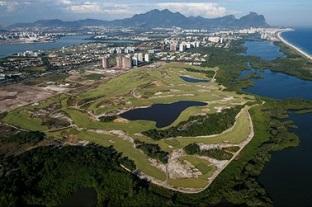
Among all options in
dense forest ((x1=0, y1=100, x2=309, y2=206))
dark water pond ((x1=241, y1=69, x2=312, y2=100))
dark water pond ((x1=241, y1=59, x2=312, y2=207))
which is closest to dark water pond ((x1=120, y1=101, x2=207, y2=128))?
dense forest ((x1=0, y1=100, x2=309, y2=206))

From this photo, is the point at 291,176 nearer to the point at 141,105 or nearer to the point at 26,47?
the point at 141,105

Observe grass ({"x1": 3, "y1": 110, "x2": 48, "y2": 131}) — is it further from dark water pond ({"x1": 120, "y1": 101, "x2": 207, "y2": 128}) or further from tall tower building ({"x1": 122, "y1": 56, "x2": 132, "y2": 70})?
tall tower building ({"x1": 122, "y1": 56, "x2": 132, "y2": 70})

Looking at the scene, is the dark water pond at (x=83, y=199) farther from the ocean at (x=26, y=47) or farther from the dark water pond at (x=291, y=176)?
the ocean at (x=26, y=47)

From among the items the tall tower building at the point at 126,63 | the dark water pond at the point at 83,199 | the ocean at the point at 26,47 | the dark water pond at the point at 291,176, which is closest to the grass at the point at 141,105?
the dark water pond at the point at 291,176

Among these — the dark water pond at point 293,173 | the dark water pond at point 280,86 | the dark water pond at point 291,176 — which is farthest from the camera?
the dark water pond at point 280,86

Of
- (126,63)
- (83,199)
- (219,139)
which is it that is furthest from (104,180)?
(126,63)

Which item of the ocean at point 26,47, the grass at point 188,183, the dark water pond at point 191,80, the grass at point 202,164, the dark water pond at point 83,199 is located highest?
the grass at point 202,164

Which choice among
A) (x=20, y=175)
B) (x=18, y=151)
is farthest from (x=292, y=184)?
(x=18, y=151)
